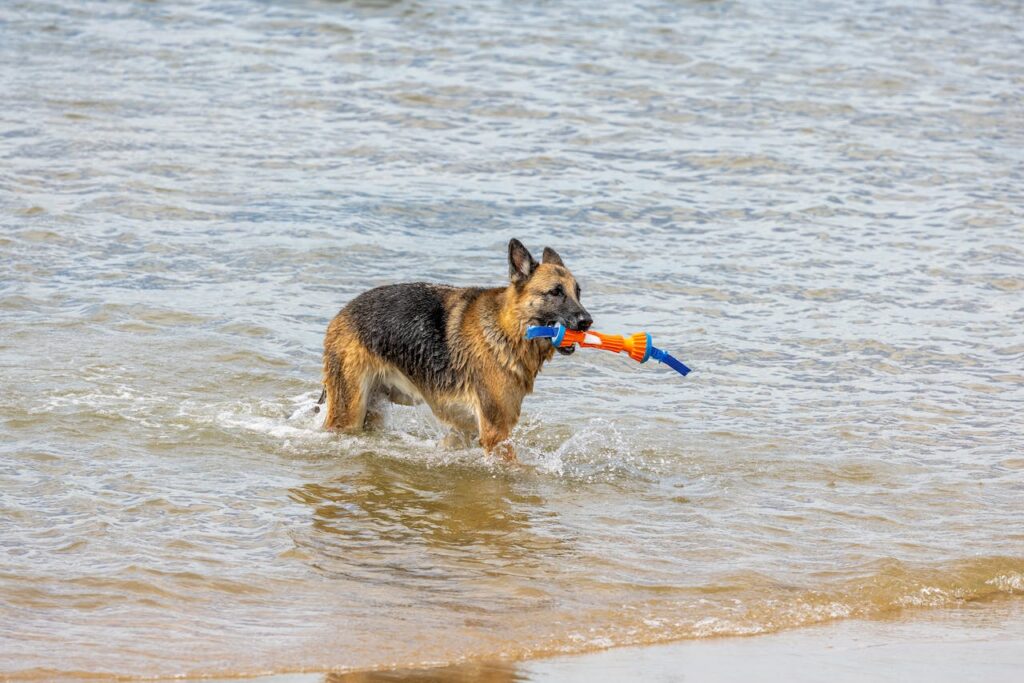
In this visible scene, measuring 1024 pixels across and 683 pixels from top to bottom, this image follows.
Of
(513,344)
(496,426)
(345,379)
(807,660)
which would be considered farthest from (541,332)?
(807,660)

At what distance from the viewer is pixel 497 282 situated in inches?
543

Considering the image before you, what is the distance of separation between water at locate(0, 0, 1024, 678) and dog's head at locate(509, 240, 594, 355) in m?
1.04

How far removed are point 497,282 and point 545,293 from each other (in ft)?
14.3

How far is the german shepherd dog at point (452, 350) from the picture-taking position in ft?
31.4

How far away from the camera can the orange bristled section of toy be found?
9352mm

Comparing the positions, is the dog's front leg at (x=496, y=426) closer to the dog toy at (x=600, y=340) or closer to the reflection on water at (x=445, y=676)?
the dog toy at (x=600, y=340)

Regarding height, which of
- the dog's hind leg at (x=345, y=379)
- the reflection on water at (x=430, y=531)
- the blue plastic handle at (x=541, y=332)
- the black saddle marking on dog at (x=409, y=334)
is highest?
the blue plastic handle at (x=541, y=332)

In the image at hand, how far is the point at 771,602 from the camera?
7.26 meters

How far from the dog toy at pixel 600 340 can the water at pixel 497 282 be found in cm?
82

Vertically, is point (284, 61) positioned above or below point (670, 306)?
above

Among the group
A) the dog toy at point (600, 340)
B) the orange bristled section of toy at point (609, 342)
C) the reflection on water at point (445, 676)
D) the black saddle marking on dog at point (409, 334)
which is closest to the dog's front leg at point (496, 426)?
the black saddle marking on dog at point (409, 334)

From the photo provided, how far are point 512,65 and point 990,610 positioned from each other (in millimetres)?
15462

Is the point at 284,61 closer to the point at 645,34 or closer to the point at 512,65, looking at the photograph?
the point at 512,65

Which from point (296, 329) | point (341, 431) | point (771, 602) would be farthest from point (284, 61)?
point (771, 602)
